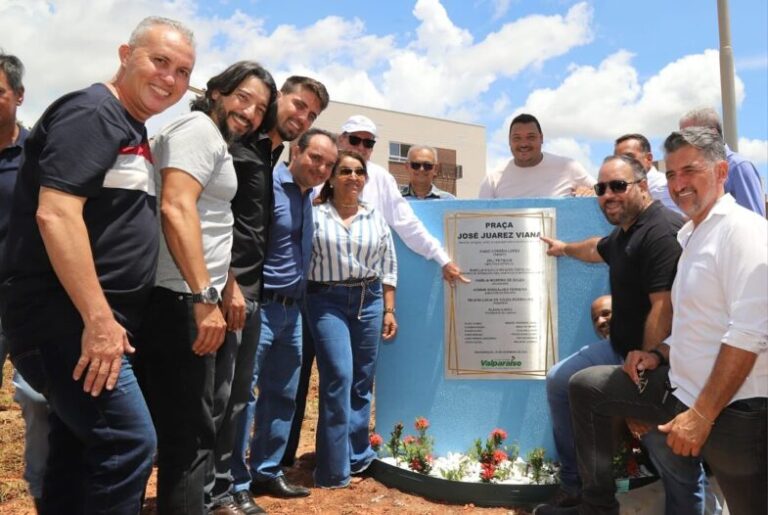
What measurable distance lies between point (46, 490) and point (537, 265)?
313cm

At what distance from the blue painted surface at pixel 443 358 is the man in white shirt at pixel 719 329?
148 cm

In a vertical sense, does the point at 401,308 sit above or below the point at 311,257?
below

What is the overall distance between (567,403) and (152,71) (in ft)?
9.33

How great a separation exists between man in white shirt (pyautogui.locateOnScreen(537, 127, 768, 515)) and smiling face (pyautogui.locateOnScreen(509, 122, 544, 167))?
2384 millimetres

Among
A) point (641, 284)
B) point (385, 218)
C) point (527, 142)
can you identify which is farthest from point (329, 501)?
point (527, 142)

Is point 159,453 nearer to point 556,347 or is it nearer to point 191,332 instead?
point 191,332

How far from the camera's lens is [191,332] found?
8.34ft

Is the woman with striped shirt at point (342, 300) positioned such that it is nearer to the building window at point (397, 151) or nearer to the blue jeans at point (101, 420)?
the blue jeans at point (101, 420)

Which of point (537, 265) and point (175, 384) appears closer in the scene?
point (175, 384)

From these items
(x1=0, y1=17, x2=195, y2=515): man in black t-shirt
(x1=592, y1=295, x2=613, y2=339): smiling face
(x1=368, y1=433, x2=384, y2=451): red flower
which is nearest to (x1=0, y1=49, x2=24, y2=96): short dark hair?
(x1=0, y1=17, x2=195, y2=515): man in black t-shirt

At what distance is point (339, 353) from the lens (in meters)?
4.28

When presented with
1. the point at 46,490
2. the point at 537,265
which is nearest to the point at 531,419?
the point at 537,265

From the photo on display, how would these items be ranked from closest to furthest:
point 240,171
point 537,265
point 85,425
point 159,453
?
point 85,425 → point 159,453 → point 240,171 → point 537,265

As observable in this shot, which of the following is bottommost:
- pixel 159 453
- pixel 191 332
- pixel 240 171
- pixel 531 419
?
pixel 531 419
